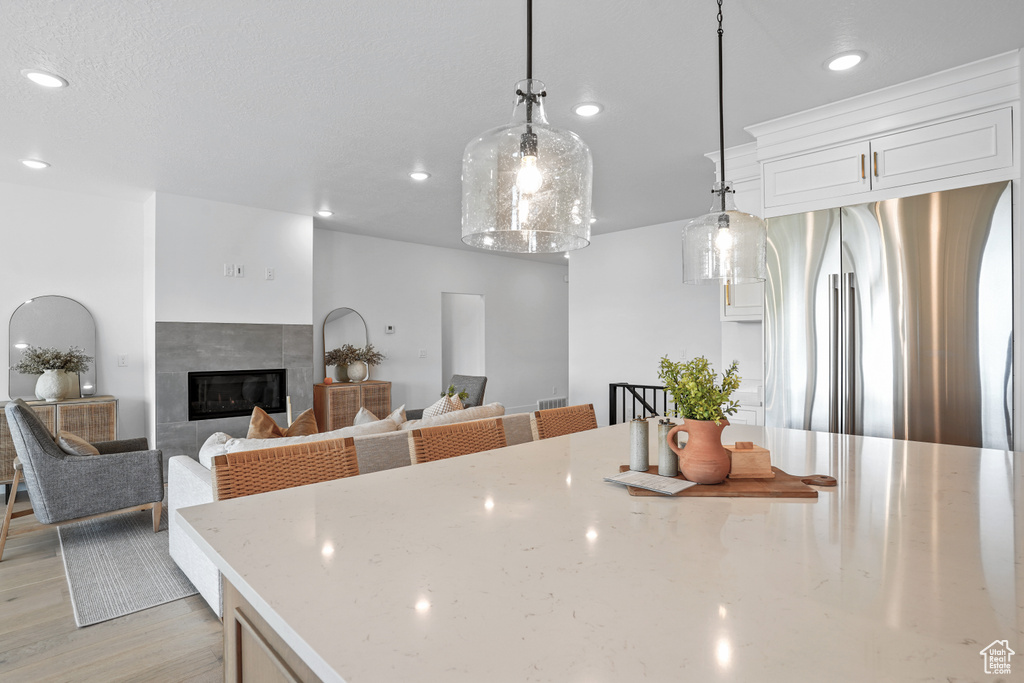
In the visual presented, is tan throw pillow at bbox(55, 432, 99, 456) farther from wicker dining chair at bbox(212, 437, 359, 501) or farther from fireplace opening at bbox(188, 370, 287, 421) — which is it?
wicker dining chair at bbox(212, 437, 359, 501)

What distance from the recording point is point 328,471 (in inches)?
67.1

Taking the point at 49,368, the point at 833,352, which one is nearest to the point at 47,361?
the point at 49,368

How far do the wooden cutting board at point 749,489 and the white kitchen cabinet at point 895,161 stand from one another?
2.20 m

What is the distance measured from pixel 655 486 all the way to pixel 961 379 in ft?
7.20

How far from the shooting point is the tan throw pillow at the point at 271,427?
122 inches

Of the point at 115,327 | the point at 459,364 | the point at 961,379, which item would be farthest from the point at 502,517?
the point at 459,364

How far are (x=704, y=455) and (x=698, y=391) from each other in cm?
17

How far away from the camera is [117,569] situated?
303cm

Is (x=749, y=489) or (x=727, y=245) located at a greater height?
(x=727, y=245)

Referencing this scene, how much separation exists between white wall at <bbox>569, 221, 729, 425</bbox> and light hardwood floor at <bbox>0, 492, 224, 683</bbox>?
4.88 metres

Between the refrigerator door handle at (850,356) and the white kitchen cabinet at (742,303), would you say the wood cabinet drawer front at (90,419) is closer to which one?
the white kitchen cabinet at (742,303)

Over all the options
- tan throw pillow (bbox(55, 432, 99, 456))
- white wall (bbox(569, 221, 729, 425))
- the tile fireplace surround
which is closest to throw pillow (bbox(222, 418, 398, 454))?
tan throw pillow (bbox(55, 432, 99, 456))

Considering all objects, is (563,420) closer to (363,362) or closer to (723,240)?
(723,240)

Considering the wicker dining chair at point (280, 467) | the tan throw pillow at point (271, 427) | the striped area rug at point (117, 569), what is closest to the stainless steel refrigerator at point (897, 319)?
the wicker dining chair at point (280, 467)
